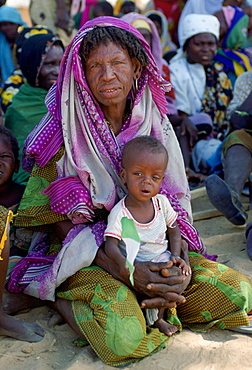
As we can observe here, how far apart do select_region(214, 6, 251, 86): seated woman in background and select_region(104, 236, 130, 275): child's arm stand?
511 centimetres

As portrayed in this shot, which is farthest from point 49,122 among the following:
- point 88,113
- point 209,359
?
point 209,359

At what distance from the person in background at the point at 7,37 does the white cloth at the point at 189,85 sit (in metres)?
2.33

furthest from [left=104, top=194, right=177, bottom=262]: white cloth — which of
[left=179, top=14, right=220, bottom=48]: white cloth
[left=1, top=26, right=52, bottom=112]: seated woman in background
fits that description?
[left=179, top=14, right=220, bottom=48]: white cloth

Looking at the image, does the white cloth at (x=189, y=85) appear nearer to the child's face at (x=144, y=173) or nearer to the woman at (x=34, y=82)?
the woman at (x=34, y=82)

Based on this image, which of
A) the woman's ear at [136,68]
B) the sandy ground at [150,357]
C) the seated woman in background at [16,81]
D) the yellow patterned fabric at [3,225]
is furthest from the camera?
the seated woman in background at [16,81]

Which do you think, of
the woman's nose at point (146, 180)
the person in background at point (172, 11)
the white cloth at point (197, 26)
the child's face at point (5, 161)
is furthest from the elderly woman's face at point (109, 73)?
the person in background at point (172, 11)

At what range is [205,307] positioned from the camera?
8.80ft

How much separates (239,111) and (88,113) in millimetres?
2289

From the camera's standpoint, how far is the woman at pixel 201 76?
Result: 6352 millimetres

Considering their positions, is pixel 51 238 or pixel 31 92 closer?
pixel 51 238

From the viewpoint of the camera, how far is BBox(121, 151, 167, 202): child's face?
254cm

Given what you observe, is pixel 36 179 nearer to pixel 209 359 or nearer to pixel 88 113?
pixel 88 113

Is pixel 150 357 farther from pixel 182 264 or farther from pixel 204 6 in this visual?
pixel 204 6

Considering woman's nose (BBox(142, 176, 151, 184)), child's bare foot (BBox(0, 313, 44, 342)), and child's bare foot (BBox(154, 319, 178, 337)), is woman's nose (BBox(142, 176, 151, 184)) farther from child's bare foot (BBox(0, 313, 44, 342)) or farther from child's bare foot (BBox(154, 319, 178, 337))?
child's bare foot (BBox(0, 313, 44, 342))
